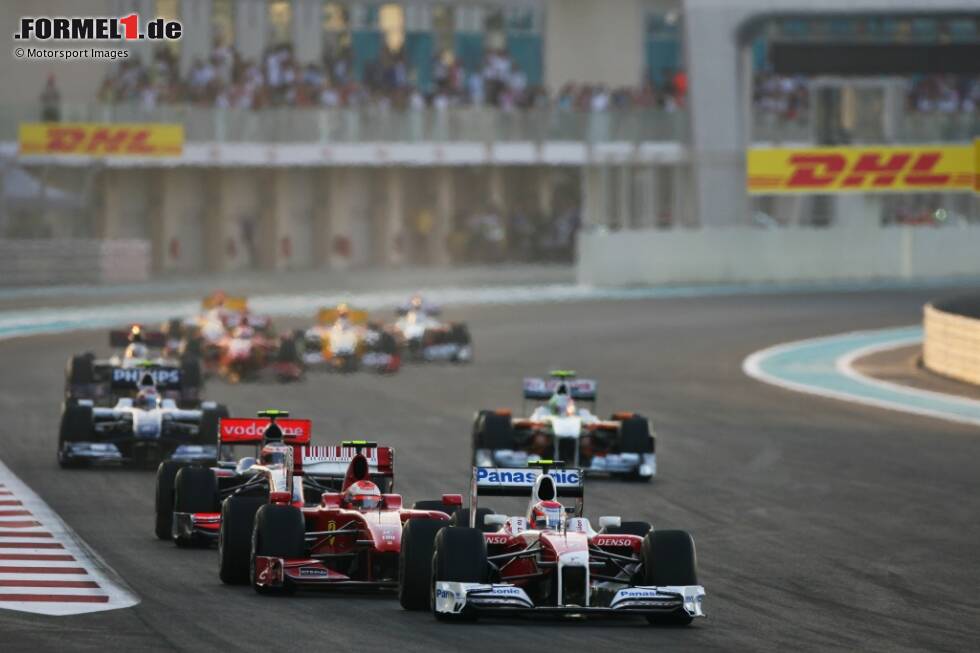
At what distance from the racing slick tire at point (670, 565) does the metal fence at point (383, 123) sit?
37462 millimetres

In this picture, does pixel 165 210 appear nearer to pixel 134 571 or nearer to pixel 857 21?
pixel 857 21

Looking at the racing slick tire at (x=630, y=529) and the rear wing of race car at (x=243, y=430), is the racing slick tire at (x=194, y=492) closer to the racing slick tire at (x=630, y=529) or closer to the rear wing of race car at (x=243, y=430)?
the rear wing of race car at (x=243, y=430)

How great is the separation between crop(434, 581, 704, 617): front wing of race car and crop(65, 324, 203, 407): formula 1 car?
10.1 meters

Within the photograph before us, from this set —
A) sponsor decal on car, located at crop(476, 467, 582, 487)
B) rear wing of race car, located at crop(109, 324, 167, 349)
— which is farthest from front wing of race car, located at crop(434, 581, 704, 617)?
rear wing of race car, located at crop(109, 324, 167, 349)

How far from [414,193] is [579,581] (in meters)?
46.6

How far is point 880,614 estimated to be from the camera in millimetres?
13523

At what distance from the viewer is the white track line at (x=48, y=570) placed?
43.8 ft

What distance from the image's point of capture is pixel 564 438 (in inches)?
824

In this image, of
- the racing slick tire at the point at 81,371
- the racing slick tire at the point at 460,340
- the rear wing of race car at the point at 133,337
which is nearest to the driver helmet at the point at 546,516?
the rear wing of race car at the point at 133,337

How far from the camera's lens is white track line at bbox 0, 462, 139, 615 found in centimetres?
1336

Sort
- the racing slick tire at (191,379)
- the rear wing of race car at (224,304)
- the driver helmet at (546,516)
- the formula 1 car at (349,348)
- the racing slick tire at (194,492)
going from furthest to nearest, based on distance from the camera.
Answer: the rear wing of race car at (224,304), the formula 1 car at (349,348), the racing slick tire at (191,379), the racing slick tire at (194,492), the driver helmet at (546,516)

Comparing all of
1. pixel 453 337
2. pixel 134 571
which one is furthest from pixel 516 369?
pixel 134 571

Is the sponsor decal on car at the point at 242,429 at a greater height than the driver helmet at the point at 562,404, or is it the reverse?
the sponsor decal on car at the point at 242,429

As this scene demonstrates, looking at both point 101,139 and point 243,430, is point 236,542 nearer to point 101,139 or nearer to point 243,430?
point 243,430
